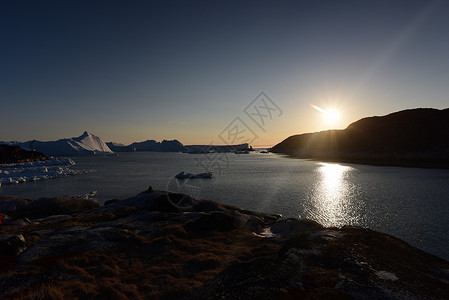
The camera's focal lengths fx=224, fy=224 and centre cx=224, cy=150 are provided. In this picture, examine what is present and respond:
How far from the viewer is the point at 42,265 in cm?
1148

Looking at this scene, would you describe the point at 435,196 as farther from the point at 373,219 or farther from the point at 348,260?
the point at 348,260

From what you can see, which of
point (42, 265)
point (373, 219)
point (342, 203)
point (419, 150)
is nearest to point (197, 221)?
point (42, 265)

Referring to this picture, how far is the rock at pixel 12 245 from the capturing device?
12.6 m

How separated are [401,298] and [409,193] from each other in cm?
4159

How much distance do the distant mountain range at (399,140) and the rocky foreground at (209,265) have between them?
108 metres

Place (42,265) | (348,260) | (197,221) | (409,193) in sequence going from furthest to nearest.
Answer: (409,193) → (197,221) → (42,265) → (348,260)

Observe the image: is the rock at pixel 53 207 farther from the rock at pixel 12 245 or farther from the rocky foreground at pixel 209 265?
the rock at pixel 12 245

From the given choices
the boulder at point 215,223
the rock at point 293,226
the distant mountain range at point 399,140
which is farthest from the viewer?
the distant mountain range at point 399,140

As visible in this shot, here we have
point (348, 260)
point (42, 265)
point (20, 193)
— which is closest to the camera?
point (348, 260)

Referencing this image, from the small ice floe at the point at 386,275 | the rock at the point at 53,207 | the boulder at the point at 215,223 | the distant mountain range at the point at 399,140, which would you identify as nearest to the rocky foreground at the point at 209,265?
the small ice floe at the point at 386,275

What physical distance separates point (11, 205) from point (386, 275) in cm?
4068

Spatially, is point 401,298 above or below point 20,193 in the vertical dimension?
above

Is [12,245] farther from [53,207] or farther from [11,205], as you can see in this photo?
[11,205]

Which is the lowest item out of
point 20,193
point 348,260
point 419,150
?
point 20,193
